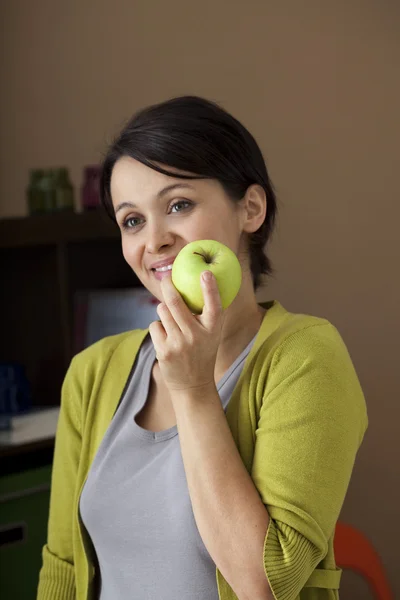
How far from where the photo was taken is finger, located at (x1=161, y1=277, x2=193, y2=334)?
1050 mm

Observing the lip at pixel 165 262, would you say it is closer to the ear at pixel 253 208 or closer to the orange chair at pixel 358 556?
the ear at pixel 253 208

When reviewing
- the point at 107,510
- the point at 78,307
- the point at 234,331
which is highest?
the point at 234,331

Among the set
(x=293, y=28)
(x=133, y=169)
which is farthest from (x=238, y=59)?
(x=133, y=169)

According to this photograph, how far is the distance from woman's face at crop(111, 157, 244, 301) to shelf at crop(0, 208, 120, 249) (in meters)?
0.95

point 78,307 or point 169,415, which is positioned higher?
point 169,415

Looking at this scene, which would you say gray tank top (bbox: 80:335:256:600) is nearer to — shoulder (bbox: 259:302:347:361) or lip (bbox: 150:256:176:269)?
shoulder (bbox: 259:302:347:361)

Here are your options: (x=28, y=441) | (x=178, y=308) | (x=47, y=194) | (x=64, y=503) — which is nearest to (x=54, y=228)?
(x=47, y=194)

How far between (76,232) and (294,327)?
3.66ft

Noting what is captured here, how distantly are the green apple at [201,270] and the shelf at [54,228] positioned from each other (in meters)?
1.11

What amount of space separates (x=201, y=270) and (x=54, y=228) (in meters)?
1.20

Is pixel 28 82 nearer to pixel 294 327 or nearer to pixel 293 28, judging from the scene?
pixel 293 28

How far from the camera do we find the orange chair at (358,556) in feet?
5.78

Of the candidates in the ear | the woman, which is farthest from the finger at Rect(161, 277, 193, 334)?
the ear

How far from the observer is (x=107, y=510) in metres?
1.22
